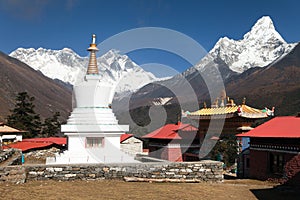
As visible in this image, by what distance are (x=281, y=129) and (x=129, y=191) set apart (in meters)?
10.1

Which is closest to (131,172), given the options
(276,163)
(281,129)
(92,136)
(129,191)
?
(129,191)

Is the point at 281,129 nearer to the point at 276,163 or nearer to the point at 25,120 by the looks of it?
the point at 276,163

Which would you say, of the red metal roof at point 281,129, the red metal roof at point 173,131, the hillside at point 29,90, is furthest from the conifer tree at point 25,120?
the hillside at point 29,90

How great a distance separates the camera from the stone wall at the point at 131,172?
1303cm

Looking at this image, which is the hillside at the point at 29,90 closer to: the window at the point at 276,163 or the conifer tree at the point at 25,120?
the conifer tree at the point at 25,120

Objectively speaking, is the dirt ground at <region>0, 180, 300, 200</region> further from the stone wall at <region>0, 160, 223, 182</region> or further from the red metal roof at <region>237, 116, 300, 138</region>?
the red metal roof at <region>237, 116, 300, 138</region>

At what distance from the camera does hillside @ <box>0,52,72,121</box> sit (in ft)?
477

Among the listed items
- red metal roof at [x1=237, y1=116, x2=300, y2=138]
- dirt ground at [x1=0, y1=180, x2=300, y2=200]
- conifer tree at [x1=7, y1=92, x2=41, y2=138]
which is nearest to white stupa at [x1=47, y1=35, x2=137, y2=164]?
dirt ground at [x1=0, y1=180, x2=300, y2=200]

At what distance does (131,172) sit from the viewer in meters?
13.8

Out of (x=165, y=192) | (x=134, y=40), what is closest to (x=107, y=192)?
(x=165, y=192)

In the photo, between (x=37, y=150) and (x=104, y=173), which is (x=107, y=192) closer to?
(x=104, y=173)

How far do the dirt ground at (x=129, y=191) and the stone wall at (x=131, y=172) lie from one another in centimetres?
36

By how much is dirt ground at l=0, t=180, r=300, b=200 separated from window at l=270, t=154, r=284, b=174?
12.6 ft

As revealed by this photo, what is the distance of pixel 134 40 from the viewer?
20922mm
